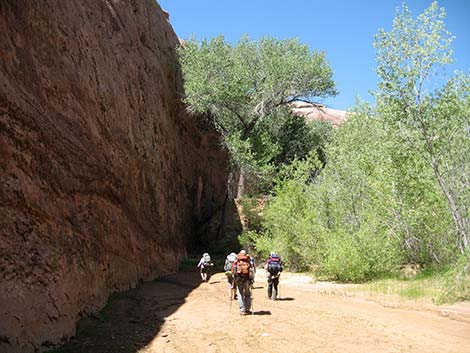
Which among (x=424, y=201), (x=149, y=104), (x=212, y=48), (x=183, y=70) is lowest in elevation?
(x=424, y=201)

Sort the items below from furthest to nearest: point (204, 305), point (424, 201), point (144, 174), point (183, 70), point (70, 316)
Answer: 1. point (183, 70)
2. point (144, 174)
3. point (424, 201)
4. point (204, 305)
5. point (70, 316)

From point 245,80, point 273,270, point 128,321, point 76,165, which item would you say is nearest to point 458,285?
point 273,270

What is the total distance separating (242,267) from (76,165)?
5715 millimetres

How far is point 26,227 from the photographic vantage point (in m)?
8.88

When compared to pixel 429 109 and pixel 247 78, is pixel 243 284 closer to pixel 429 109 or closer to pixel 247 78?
pixel 429 109

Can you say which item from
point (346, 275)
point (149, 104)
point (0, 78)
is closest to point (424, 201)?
point (346, 275)

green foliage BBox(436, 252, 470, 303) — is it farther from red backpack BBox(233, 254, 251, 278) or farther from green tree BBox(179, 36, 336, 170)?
green tree BBox(179, 36, 336, 170)

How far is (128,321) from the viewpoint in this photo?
11.2 m

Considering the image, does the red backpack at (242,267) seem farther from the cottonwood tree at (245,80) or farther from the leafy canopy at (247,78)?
the leafy canopy at (247,78)

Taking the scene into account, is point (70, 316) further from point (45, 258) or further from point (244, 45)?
point (244, 45)

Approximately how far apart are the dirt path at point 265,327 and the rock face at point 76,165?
924 mm

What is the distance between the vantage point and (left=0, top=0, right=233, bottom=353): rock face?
339 inches

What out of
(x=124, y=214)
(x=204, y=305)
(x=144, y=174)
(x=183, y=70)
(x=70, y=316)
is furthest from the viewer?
(x=183, y=70)

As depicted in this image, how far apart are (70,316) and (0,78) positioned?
5526mm
